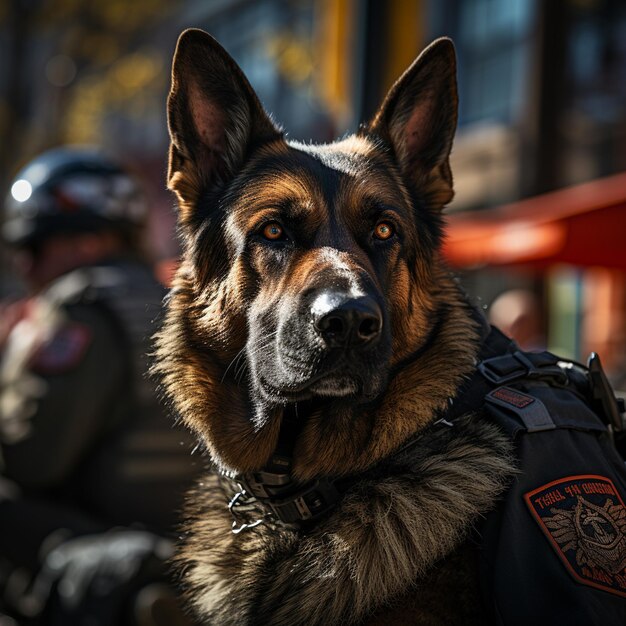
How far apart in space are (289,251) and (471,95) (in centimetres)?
1414

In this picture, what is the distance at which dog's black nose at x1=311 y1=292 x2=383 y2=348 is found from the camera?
→ 6.78 feet

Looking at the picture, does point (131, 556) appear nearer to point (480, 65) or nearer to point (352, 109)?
point (352, 109)

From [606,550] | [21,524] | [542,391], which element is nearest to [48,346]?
[21,524]

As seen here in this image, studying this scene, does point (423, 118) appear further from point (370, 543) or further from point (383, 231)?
point (370, 543)

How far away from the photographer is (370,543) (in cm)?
218

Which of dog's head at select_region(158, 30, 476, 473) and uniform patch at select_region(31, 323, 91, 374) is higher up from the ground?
dog's head at select_region(158, 30, 476, 473)

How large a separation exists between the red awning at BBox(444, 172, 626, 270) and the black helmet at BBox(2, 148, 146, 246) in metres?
2.60

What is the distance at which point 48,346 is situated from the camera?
3.73m

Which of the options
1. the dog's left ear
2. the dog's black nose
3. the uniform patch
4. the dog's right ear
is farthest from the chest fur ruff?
the uniform patch

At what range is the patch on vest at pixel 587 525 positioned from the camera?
1880 millimetres

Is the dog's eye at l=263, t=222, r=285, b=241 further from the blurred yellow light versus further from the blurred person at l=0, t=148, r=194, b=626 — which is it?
the blurred yellow light

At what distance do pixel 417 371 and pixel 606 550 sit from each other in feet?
2.41

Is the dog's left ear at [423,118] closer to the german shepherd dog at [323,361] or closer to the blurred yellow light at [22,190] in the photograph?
the german shepherd dog at [323,361]

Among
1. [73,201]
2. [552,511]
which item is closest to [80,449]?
[73,201]
